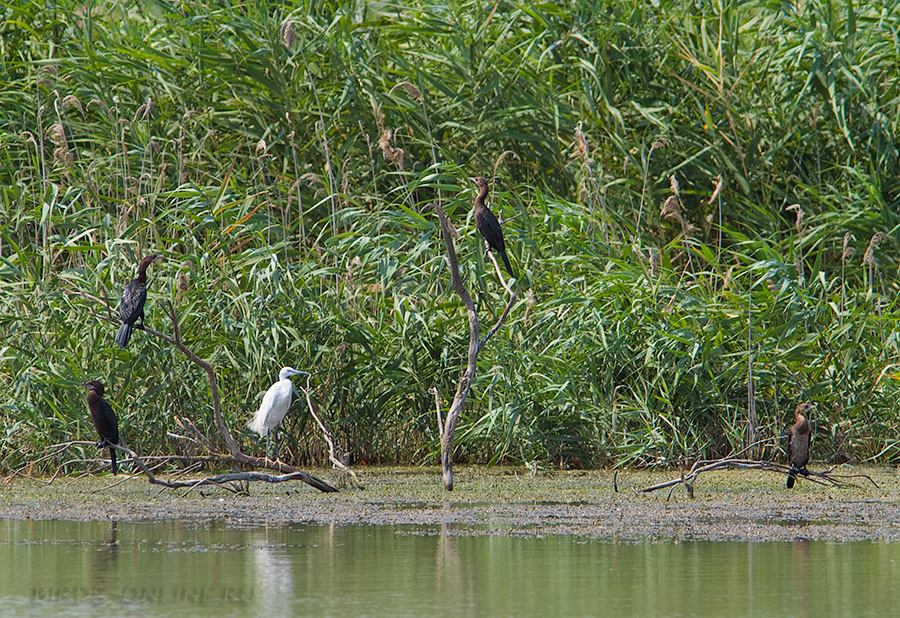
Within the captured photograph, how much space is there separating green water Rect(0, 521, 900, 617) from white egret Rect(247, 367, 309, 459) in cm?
135

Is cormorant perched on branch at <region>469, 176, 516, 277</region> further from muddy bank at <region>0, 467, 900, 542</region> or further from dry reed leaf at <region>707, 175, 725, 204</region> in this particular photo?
dry reed leaf at <region>707, 175, 725, 204</region>

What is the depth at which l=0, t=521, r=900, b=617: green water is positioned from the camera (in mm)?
3723

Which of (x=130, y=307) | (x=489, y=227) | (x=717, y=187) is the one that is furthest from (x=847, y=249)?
(x=130, y=307)

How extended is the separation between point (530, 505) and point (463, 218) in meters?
2.93

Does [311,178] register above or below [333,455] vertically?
above

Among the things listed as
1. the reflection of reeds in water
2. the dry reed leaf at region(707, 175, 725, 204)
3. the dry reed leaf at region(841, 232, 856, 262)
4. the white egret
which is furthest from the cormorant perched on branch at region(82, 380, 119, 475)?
the dry reed leaf at region(841, 232, 856, 262)

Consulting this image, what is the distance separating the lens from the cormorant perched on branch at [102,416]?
6.44m

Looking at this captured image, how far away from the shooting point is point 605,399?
6996 millimetres

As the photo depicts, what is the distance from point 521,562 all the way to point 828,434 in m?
3.22

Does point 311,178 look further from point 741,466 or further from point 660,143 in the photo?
point 741,466

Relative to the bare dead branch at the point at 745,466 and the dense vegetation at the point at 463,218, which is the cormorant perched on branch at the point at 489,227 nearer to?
the dense vegetation at the point at 463,218

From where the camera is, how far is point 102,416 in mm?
6445

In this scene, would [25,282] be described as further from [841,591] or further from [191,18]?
[841,591]

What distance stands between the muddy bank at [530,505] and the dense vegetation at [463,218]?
1.07 ft
